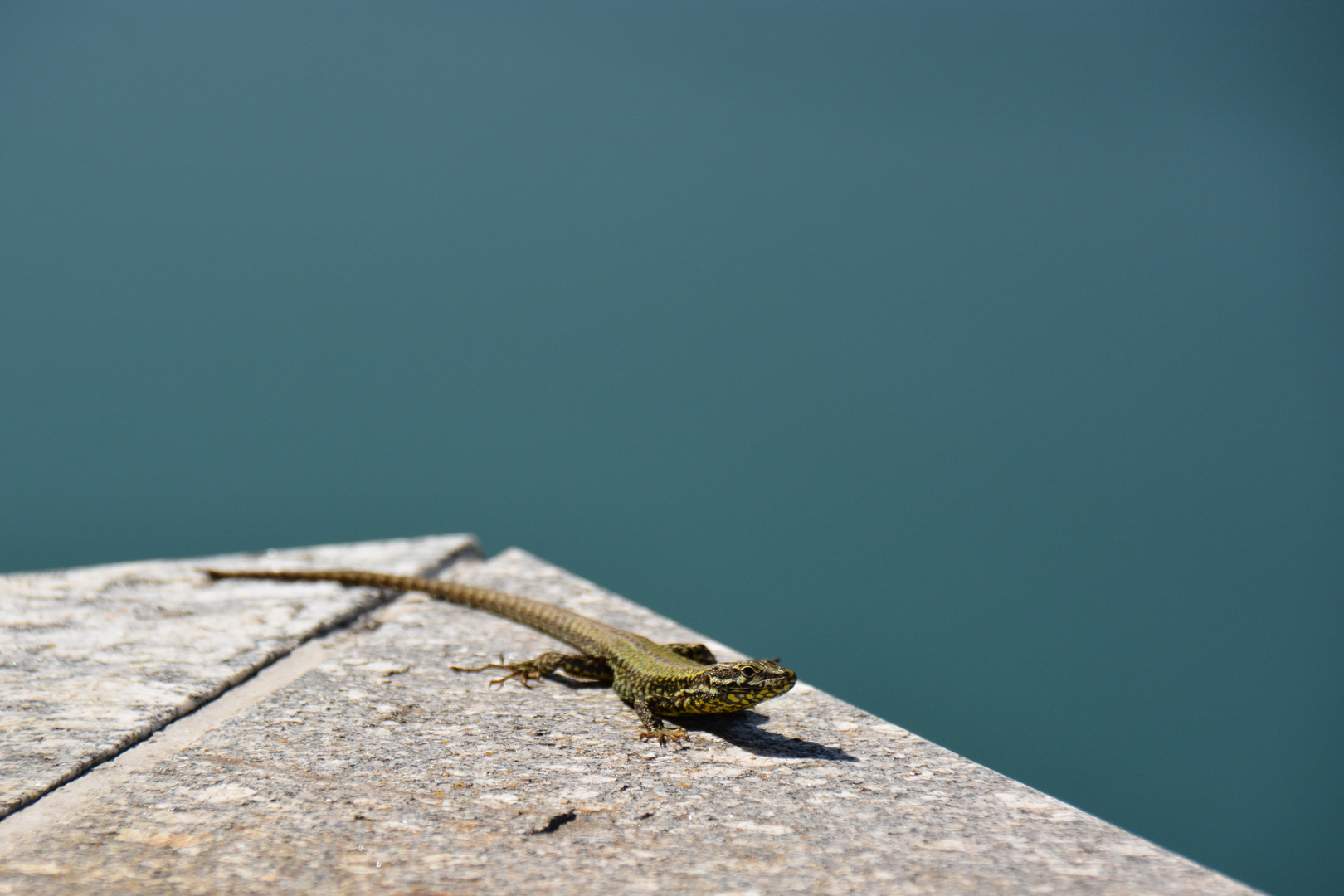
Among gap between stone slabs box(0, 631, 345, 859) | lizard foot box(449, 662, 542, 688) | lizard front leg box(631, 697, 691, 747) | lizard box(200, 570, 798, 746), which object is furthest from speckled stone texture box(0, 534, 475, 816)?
lizard front leg box(631, 697, 691, 747)

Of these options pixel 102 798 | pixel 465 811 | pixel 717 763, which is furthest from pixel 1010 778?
pixel 102 798

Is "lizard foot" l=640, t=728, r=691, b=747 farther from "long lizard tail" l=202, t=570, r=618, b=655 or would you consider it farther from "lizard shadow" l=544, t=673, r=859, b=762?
"long lizard tail" l=202, t=570, r=618, b=655

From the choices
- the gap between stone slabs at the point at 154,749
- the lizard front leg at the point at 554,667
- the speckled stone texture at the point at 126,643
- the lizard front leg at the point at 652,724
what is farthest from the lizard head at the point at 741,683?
the speckled stone texture at the point at 126,643

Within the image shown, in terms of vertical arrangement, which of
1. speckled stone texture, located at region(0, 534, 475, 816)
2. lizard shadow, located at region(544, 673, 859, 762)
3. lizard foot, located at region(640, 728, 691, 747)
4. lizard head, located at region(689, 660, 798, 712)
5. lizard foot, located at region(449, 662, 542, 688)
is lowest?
speckled stone texture, located at region(0, 534, 475, 816)

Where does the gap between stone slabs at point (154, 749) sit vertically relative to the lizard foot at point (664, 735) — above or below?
below

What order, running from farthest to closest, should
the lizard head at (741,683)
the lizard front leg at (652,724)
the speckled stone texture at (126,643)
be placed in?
the lizard front leg at (652,724) < the lizard head at (741,683) < the speckled stone texture at (126,643)

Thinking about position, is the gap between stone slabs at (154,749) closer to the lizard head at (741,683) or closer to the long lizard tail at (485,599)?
the long lizard tail at (485,599)
